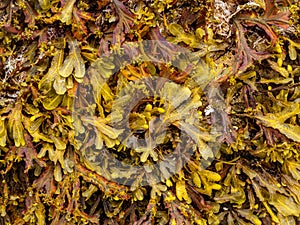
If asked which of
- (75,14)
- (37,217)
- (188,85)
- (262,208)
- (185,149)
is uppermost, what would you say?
(75,14)

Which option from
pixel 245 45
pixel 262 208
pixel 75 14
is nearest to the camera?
pixel 75 14

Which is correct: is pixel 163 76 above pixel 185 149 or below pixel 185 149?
above

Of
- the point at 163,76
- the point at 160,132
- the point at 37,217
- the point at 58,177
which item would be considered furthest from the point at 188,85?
the point at 37,217

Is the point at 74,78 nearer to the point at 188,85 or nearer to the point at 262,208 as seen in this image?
the point at 188,85

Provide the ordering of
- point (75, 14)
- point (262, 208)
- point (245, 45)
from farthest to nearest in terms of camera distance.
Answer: point (262, 208) < point (245, 45) < point (75, 14)

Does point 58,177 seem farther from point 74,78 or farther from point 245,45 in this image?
point 245,45

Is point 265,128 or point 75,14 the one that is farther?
point 265,128
